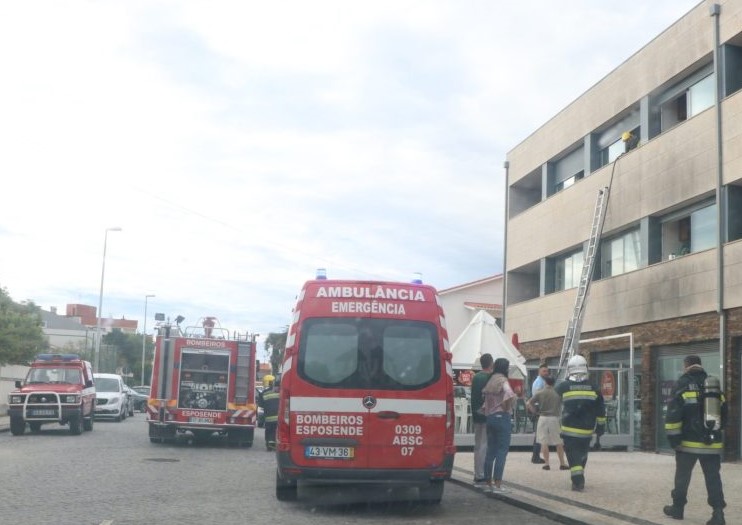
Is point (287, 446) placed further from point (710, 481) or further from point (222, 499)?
point (710, 481)

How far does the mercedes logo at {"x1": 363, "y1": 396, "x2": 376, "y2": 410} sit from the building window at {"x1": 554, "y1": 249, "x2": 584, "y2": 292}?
1688 centimetres

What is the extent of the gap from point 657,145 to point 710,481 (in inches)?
536

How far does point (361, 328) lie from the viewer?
1058 centimetres

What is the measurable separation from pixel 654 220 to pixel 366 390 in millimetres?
13735

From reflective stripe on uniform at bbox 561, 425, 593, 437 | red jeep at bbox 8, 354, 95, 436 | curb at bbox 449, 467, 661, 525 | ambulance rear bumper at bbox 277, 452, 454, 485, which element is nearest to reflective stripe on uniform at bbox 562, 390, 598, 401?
reflective stripe on uniform at bbox 561, 425, 593, 437

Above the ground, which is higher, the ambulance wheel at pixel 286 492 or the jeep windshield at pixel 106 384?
the jeep windshield at pixel 106 384

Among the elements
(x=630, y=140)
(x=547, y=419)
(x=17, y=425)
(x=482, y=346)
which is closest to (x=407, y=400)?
(x=547, y=419)

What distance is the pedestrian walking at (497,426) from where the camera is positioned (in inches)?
493

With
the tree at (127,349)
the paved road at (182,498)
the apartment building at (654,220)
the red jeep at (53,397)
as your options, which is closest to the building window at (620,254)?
the apartment building at (654,220)

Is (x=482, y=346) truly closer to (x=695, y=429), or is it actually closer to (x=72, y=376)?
(x=695, y=429)

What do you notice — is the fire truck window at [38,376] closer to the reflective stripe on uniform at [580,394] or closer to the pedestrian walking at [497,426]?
the pedestrian walking at [497,426]

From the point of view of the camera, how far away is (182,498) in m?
11.2

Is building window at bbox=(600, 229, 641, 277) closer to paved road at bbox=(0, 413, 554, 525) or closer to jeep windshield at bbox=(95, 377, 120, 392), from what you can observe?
paved road at bbox=(0, 413, 554, 525)

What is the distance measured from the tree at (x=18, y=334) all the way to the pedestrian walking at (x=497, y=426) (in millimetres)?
33523
